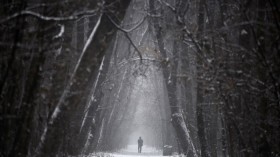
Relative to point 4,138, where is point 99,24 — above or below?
above

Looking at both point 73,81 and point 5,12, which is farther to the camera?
point 73,81

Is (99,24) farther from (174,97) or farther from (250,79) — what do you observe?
(174,97)

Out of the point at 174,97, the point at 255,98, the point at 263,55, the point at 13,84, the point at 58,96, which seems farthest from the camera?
the point at 174,97

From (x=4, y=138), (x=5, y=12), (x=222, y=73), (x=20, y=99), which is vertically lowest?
(x=4, y=138)

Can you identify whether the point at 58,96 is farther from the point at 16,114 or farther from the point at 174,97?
the point at 174,97

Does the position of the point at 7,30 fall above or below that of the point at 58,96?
above

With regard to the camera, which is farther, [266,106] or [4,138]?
[266,106]

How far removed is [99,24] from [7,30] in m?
2.18

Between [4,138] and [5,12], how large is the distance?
6.84 ft

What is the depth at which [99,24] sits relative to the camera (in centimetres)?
907

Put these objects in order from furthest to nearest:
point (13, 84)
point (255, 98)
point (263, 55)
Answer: point (255, 98) → point (263, 55) → point (13, 84)

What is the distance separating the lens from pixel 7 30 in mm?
7363

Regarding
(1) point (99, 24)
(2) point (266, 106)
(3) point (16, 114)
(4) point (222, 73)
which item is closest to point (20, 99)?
(3) point (16, 114)

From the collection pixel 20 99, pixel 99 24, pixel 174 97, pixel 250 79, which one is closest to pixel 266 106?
pixel 250 79
